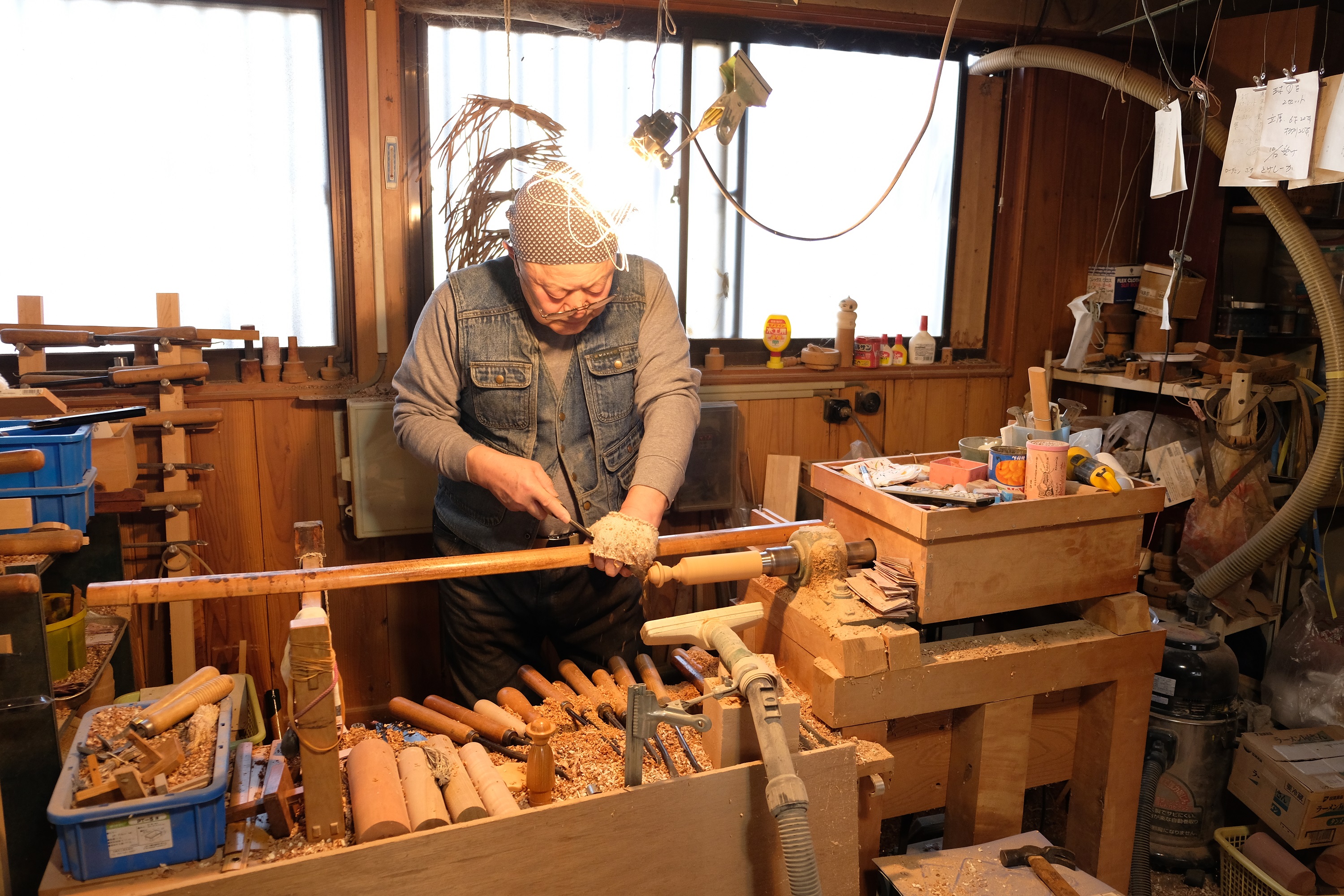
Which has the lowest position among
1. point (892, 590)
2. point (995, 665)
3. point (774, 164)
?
point (995, 665)

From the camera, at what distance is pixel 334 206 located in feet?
9.28

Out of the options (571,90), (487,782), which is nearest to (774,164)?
(571,90)

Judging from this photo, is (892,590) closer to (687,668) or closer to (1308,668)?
(687,668)

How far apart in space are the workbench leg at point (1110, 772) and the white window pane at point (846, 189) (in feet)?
6.37

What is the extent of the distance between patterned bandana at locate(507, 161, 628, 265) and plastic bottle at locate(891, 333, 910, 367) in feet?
5.97

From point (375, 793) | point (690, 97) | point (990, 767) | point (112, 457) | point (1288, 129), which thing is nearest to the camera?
point (375, 793)

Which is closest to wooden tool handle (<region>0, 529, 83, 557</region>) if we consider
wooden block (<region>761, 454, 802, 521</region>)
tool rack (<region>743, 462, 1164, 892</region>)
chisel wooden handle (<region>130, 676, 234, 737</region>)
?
chisel wooden handle (<region>130, 676, 234, 737</region>)

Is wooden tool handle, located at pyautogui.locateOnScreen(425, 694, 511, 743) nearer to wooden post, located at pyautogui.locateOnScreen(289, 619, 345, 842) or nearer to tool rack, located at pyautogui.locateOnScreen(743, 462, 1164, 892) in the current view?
wooden post, located at pyautogui.locateOnScreen(289, 619, 345, 842)

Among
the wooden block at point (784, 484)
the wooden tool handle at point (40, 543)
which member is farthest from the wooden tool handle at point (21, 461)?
the wooden block at point (784, 484)

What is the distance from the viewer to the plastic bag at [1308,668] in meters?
2.61

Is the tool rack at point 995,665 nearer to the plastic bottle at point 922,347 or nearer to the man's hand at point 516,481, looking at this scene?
the man's hand at point 516,481

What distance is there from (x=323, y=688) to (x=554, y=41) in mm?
2375

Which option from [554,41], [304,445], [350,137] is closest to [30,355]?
[304,445]

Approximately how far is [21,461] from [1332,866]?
2.87 meters
